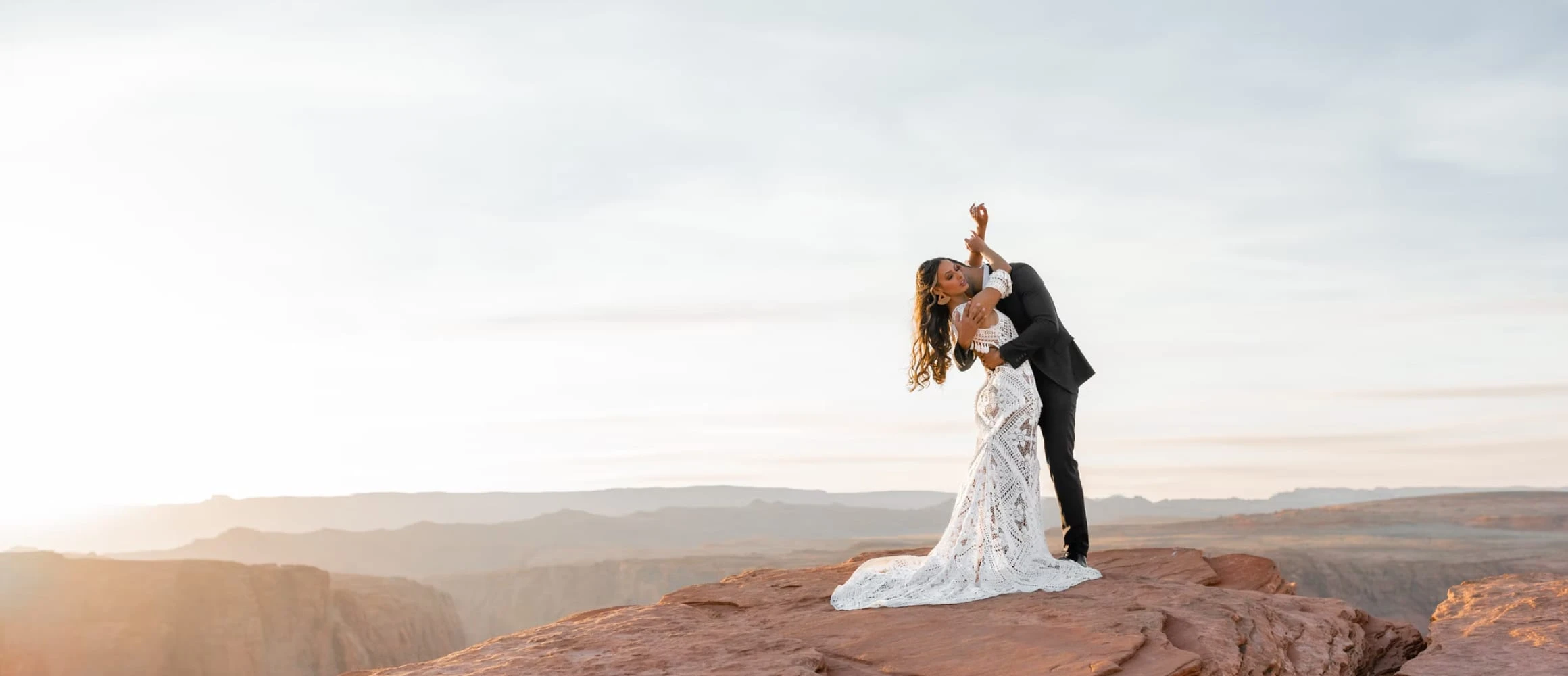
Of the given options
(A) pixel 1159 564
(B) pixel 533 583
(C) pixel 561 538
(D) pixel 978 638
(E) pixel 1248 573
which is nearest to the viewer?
(D) pixel 978 638

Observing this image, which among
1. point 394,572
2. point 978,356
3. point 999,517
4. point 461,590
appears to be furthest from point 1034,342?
point 394,572

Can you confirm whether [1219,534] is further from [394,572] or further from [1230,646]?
[394,572]

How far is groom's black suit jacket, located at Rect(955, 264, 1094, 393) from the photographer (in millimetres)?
7504

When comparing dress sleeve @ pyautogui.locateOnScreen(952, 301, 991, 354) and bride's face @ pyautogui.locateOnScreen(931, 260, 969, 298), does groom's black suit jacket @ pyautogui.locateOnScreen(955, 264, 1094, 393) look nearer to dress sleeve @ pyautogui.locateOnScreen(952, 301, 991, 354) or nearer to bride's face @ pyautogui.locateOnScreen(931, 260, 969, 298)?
dress sleeve @ pyautogui.locateOnScreen(952, 301, 991, 354)

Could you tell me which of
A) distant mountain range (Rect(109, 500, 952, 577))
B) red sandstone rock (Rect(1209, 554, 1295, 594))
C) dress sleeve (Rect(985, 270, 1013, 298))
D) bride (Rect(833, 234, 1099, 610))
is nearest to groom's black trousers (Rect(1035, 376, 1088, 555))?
bride (Rect(833, 234, 1099, 610))

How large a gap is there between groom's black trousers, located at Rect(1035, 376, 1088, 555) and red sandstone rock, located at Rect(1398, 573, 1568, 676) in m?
2.20

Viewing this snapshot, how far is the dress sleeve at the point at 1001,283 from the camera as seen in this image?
7.39 m

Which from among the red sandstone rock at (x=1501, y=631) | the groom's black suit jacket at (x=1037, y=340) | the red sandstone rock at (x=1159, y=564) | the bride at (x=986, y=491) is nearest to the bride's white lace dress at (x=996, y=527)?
the bride at (x=986, y=491)

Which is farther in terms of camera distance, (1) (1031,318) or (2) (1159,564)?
(2) (1159,564)

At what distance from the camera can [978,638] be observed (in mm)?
6102

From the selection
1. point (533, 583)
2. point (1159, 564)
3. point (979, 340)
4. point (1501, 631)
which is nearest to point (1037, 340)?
point (979, 340)

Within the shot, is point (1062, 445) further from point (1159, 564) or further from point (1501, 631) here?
point (1501, 631)

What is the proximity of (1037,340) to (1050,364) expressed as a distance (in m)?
0.32

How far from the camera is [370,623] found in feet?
147
